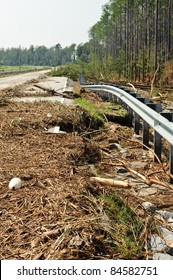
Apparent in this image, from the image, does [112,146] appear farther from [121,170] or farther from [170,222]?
[170,222]

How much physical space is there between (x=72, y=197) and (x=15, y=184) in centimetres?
82

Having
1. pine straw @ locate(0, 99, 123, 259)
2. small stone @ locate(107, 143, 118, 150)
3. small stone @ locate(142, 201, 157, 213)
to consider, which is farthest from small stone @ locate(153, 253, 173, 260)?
small stone @ locate(107, 143, 118, 150)

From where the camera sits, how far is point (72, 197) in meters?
4.46

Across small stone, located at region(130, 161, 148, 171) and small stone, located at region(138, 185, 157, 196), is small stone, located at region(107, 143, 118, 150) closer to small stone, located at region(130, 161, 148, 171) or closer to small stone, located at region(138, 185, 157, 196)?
small stone, located at region(130, 161, 148, 171)

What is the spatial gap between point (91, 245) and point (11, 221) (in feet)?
3.06

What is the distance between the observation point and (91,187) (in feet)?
16.3

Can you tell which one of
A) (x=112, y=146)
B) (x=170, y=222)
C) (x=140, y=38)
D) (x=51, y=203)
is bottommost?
(x=170, y=222)

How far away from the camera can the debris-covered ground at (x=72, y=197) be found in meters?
3.53

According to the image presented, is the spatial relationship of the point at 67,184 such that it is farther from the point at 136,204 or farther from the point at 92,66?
the point at 92,66

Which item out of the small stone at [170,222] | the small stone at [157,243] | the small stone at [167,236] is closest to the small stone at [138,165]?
the small stone at [170,222]

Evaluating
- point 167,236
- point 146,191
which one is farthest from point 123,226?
point 146,191

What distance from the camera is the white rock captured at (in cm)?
496

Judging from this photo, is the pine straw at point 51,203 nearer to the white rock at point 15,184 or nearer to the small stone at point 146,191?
the white rock at point 15,184

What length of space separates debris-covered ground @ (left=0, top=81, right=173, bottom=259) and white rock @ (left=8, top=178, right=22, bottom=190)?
0.20ft
